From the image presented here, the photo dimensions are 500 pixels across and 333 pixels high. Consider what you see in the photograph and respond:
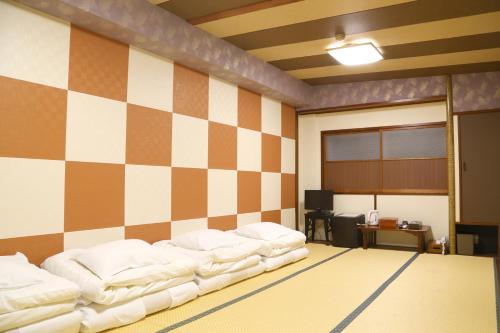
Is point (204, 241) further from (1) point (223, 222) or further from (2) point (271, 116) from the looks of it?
(2) point (271, 116)

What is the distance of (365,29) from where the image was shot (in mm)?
Answer: 4262

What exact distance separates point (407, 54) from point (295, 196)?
282 centimetres

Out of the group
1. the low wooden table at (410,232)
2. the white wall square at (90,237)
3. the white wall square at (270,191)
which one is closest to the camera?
the white wall square at (90,237)

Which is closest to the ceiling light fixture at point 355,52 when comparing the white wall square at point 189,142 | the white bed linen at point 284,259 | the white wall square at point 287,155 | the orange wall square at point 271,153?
the orange wall square at point 271,153

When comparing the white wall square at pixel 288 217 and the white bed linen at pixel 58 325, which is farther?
the white wall square at pixel 288 217

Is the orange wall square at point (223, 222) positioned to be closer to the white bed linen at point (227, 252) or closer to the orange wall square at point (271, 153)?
the white bed linen at point (227, 252)

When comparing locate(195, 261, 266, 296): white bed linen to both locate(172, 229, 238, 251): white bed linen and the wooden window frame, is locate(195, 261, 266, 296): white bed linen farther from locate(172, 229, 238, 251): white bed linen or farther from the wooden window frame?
the wooden window frame

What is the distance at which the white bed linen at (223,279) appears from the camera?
3.49m

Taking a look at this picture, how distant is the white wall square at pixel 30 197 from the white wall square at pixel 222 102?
2.09m

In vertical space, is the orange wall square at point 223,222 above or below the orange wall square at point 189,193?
below

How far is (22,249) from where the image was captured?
291cm

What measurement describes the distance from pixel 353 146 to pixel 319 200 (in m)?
1.12

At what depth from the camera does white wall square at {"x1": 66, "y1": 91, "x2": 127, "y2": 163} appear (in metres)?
3.28

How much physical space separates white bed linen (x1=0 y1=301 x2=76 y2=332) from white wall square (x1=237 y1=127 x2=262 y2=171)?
10.3 feet
